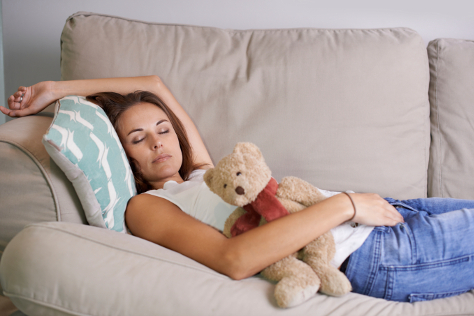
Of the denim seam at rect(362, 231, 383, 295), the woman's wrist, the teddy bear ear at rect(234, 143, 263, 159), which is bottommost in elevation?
the denim seam at rect(362, 231, 383, 295)

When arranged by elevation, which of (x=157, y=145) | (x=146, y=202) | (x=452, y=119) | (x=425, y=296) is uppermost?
(x=452, y=119)

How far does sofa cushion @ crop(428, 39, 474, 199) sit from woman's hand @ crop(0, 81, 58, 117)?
4.82ft

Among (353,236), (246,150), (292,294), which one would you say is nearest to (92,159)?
(246,150)

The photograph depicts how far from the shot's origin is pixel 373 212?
88cm

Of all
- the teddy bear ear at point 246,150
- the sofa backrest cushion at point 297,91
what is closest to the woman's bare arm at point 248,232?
the teddy bear ear at point 246,150

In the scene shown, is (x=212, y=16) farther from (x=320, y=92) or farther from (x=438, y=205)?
(x=438, y=205)

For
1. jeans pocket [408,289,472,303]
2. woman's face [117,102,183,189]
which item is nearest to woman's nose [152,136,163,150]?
woman's face [117,102,183,189]

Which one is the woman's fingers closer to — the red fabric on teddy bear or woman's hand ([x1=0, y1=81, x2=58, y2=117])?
the red fabric on teddy bear

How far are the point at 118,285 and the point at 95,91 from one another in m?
0.74

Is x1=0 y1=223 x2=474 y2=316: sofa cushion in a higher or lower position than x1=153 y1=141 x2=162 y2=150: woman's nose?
lower

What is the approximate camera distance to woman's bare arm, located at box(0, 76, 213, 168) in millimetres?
1103

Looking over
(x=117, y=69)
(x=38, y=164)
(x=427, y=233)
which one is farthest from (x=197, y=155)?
(x=427, y=233)

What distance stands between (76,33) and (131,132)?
501 mm

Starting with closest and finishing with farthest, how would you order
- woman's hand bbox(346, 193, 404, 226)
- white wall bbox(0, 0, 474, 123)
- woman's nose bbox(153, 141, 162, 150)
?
woman's hand bbox(346, 193, 404, 226)
woman's nose bbox(153, 141, 162, 150)
white wall bbox(0, 0, 474, 123)
